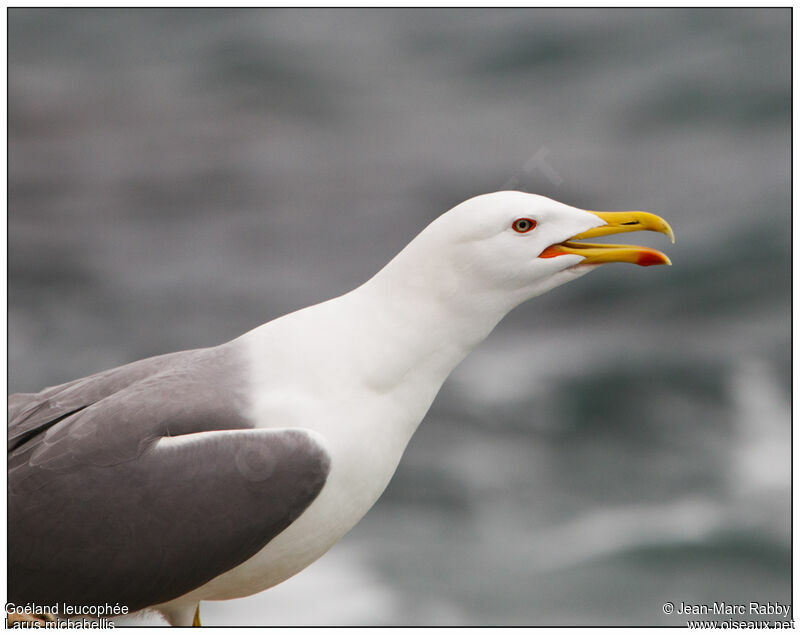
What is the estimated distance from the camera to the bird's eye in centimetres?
250

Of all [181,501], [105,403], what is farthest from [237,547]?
[105,403]

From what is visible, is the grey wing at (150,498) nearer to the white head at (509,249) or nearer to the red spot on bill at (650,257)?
the white head at (509,249)

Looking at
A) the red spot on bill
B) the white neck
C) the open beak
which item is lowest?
the white neck

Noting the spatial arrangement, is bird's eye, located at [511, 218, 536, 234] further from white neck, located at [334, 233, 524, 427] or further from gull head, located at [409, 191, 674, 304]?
white neck, located at [334, 233, 524, 427]

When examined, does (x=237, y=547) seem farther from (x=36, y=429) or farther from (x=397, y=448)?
(x=36, y=429)

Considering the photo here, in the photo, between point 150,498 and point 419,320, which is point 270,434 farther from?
point 419,320

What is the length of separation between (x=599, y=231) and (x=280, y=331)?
0.89m

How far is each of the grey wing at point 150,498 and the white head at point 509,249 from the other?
56 centimetres

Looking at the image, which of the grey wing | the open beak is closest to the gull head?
the open beak

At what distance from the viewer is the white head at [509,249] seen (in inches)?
97.8

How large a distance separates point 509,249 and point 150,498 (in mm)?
1101

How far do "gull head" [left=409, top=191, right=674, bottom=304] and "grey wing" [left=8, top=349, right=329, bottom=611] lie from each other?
59 centimetres

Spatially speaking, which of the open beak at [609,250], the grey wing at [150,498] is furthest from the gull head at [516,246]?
the grey wing at [150,498]

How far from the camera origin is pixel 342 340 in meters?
2.57
